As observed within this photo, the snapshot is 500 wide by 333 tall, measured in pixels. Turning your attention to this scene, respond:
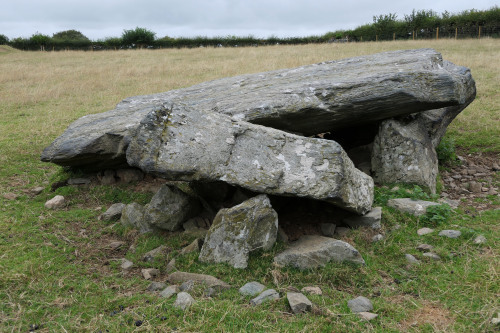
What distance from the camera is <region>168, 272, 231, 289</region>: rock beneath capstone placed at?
5109 millimetres

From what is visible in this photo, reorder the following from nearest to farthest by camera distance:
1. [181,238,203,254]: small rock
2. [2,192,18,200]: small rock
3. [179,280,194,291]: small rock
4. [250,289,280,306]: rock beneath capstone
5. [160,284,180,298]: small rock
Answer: [250,289,280,306]: rock beneath capstone
[160,284,180,298]: small rock
[179,280,194,291]: small rock
[181,238,203,254]: small rock
[2,192,18,200]: small rock

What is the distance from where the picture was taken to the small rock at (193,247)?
592 cm

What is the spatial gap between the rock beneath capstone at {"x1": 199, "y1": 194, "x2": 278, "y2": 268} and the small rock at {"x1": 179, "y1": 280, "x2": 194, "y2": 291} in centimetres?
52

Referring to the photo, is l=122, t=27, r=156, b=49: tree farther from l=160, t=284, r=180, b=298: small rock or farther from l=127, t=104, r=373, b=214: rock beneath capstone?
l=160, t=284, r=180, b=298: small rock

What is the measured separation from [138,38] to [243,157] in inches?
1944

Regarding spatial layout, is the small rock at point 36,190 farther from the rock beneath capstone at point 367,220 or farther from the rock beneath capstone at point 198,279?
the rock beneath capstone at point 367,220

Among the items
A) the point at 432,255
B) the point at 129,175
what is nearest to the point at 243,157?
the point at 432,255

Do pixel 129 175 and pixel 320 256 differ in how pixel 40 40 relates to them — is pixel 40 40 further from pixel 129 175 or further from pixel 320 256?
pixel 320 256

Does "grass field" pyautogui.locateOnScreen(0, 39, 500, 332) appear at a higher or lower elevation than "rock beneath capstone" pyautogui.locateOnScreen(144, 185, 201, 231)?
lower

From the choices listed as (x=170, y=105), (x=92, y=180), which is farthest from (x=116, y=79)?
(x=170, y=105)

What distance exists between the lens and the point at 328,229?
6.44 meters

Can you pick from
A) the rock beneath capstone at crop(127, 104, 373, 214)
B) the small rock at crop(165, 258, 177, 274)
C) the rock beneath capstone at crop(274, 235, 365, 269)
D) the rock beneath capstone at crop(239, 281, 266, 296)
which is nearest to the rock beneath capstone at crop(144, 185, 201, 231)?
the rock beneath capstone at crop(127, 104, 373, 214)

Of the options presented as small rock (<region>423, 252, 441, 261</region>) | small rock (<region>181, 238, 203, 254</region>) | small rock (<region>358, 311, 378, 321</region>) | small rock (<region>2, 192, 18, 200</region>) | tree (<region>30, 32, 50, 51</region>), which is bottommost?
small rock (<region>358, 311, 378, 321</region>)

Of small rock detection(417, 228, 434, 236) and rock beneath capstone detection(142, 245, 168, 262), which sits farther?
small rock detection(417, 228, 434, 236)
